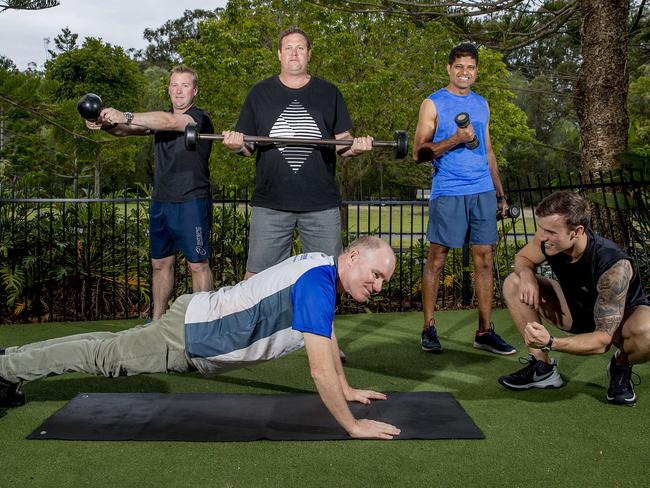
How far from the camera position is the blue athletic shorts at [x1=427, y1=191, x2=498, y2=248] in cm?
450

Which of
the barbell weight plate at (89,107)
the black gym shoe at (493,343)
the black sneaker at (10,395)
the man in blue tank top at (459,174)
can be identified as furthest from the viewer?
the black gym shoe at (493,343)

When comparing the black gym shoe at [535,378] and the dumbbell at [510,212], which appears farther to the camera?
the dumbbell at [510,212]

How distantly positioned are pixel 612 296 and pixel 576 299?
33 centimetres

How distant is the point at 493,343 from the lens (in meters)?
4.66

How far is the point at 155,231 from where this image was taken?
14.6ft

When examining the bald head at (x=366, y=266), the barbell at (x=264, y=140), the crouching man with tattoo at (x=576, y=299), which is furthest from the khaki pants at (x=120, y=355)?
the crouching man with tattoo at (x=576, y=299)

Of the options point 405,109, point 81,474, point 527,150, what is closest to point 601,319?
point 81,474

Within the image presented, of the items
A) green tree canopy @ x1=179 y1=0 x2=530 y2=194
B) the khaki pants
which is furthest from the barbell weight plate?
green tree canopy @ x1=179 y1=0 x2=530 y2=194

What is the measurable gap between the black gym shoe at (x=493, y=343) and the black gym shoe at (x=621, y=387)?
43.4 inches

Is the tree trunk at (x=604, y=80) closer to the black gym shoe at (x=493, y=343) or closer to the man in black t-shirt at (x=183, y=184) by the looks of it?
the black gym shoe at (x=493, y=343)

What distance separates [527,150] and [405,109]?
24492 mm

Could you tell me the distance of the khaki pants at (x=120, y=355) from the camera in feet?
9.53

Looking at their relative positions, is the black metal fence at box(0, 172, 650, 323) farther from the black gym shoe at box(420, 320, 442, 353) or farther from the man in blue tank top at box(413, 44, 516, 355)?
the black gym shoe at box(420, 320, 442, 353)

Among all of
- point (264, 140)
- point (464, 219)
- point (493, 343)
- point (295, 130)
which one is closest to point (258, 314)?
point (264, 140)
